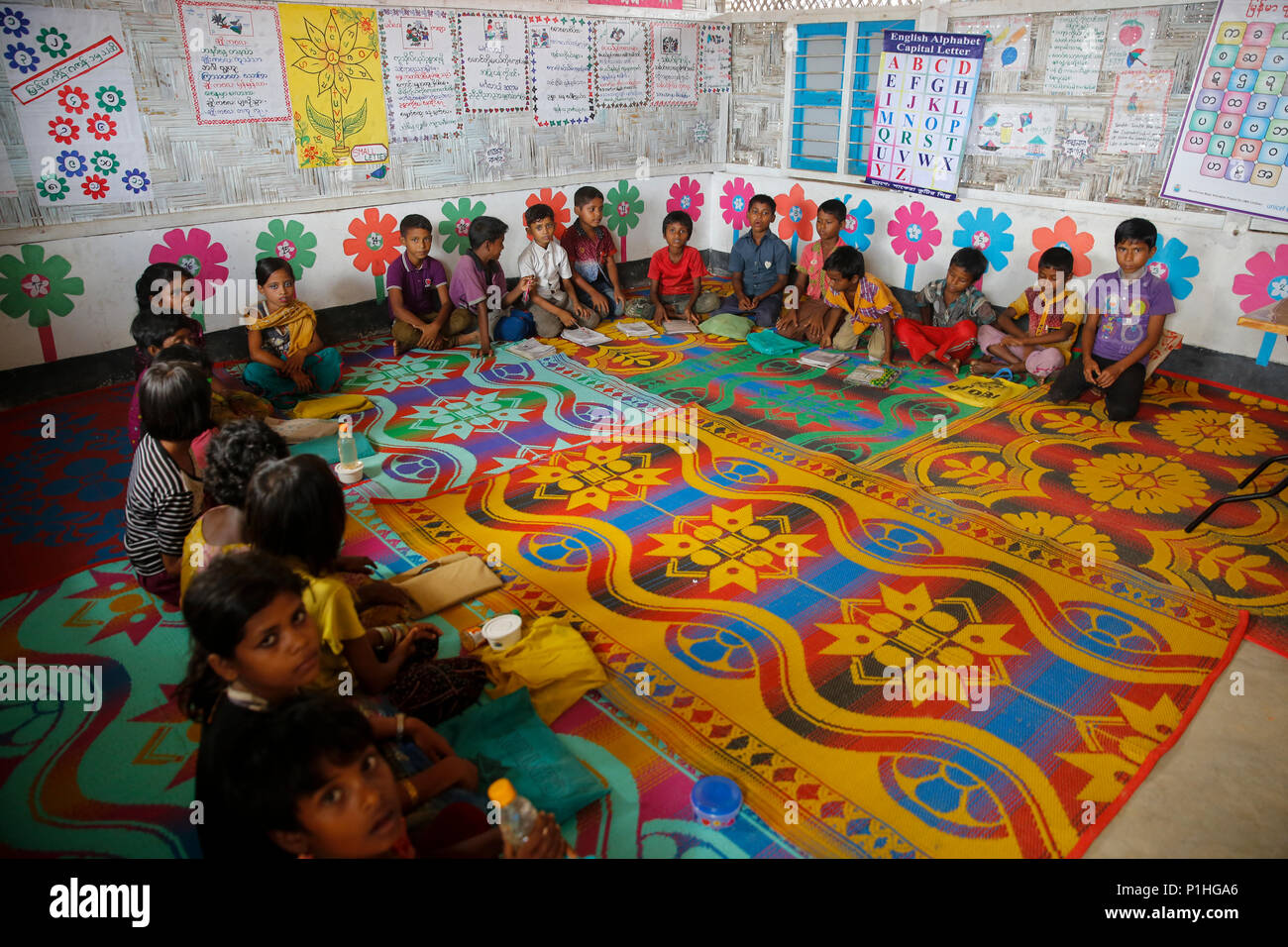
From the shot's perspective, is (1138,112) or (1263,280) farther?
(1138,112)

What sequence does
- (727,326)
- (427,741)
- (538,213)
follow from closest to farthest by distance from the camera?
1. (427,741)
2. (538,213)
3. (727,326)

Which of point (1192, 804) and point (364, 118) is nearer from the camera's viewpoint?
point (1192, 804)

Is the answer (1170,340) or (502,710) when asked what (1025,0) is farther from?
(502,710)

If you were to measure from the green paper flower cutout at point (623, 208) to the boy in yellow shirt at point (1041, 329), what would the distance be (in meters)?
3.20

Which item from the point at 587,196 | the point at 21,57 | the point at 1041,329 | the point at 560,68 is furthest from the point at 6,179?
the point at 1041,329

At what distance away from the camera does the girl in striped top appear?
285 centimetres

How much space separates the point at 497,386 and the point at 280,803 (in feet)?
12.7

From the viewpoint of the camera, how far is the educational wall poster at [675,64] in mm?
6996

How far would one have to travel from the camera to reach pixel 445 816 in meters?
2.02

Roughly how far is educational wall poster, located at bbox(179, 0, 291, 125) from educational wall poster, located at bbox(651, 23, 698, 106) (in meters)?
3.05

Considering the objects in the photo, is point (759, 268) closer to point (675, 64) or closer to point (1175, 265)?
point (675, 64)

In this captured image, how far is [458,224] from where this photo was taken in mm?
6285

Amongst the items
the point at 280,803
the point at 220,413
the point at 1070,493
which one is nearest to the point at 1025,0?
the point at 1070,493

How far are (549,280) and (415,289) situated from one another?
0.98 metres
